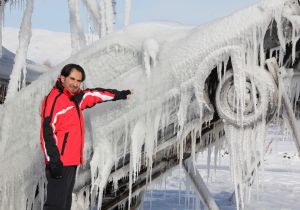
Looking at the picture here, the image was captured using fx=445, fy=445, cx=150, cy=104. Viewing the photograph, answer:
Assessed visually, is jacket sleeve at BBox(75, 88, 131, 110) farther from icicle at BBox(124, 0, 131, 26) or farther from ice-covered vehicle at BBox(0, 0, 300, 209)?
icicle at BBox(124, 0, 131, 26)

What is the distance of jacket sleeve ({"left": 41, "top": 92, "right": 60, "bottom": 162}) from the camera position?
3.28 m

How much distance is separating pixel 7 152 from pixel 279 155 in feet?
52.5

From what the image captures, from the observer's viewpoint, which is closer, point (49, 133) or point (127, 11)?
point (49, 133)

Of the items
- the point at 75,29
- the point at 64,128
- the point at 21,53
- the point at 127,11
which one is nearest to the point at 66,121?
the point at 64,128

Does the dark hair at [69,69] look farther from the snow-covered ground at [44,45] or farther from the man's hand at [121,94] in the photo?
the snow-covered ground at [44,45]

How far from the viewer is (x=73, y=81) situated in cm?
338

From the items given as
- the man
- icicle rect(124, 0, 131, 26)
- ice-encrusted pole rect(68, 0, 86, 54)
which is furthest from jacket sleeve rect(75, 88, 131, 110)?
icicle rect(124, 0, 131, 26)

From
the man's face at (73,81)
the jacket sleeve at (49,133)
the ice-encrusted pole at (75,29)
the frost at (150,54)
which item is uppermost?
the ice-encrusted pole at (75,29)

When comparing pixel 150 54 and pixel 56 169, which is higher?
pixel 150 54

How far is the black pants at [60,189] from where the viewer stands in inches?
134

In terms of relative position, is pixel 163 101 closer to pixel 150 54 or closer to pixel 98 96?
pixel 150 54

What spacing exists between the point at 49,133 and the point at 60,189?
0.45 meters

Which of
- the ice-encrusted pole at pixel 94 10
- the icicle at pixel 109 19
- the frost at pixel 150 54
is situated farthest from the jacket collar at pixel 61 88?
the ice-encrusted pole at pixel 94 10

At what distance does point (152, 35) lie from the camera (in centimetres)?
373
